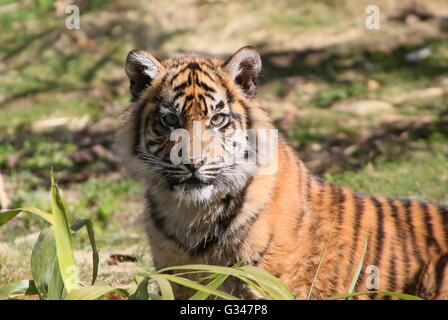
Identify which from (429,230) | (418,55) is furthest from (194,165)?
(418,55)

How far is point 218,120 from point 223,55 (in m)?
6.98

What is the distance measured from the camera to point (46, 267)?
3.10m

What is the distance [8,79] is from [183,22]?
103 inches

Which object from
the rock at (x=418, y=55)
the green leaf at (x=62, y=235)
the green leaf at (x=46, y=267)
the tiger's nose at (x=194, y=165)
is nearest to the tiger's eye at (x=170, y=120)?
the tiger's nose at (x=194, y=165)

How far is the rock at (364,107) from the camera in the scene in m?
8.86

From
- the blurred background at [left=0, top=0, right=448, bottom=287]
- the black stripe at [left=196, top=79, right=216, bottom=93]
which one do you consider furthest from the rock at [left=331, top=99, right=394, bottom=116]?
the black stripe at [left=196, top=79, right=216, bottom=93]

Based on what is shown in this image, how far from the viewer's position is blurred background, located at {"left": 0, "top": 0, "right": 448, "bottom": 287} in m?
7.14

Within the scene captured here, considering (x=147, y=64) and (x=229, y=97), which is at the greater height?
(x=147, y=64)

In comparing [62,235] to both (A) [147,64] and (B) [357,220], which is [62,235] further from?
(B) [357,220]

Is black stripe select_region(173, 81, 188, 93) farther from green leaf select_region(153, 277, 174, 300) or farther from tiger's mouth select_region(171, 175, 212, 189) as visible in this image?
green leaf select_region(153, 277, 174, 300)

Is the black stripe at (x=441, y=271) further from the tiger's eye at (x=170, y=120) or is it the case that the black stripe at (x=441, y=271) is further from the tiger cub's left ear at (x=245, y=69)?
the tiger's eye at (x=170, y=120)

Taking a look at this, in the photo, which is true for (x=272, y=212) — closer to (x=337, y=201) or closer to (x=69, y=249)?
(x=337, y=201)

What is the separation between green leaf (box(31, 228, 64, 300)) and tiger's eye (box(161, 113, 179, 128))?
94 cm

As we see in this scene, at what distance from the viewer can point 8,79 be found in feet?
35.5
